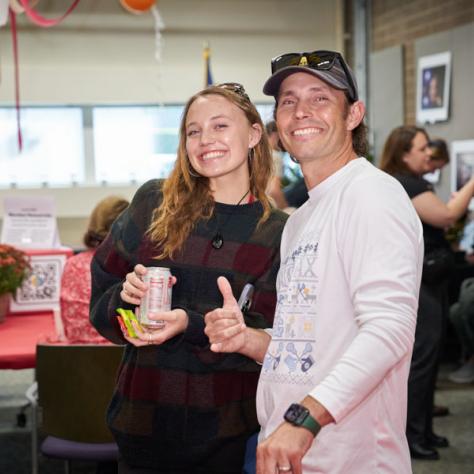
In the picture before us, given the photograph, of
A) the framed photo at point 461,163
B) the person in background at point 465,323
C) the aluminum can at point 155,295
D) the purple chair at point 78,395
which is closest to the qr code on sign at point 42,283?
the purple chair at point 78,395

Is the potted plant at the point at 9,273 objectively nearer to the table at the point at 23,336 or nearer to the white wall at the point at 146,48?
the table at the point at 23,336

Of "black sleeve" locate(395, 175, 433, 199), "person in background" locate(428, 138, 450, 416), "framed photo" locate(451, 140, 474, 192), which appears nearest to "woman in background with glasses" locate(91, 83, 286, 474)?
"black sleeve" locate(395, 175, 433, 199)

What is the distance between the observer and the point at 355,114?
168 centimetres

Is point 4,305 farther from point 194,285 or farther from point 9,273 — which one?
point 194,285

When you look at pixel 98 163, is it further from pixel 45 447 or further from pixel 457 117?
pixel 45 447

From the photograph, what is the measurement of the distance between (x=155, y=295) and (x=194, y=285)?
0.20 m

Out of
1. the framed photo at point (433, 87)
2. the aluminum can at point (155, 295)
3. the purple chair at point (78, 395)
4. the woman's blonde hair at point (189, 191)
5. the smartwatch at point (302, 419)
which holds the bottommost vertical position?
the purple chair at point (78, 395)

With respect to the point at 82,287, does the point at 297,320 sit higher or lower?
higher

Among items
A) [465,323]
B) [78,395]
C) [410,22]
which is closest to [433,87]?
[410,22]

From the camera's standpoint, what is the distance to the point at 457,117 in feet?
23.0

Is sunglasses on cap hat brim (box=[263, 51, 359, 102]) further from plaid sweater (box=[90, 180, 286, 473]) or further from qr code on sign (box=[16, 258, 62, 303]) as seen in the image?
qr code on sign (box=[16, 258, 62, 303])

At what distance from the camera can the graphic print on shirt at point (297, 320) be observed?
4.71 ft

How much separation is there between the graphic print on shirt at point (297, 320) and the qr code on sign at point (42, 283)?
2874 millimetres

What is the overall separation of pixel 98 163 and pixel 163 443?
7.26 metres
